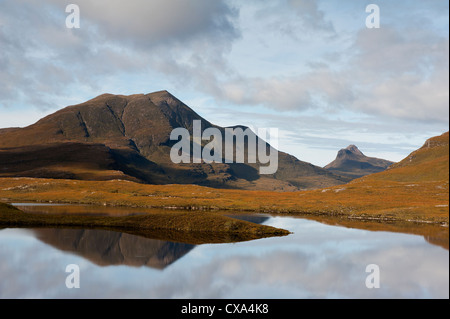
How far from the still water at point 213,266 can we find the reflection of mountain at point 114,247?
0.36 feet

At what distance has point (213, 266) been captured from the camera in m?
39.9

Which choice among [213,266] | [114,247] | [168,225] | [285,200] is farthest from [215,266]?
[285,200]

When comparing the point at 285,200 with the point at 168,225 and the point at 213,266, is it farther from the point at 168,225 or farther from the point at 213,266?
the point at 213,266

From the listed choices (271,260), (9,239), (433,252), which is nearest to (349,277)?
(271,260)

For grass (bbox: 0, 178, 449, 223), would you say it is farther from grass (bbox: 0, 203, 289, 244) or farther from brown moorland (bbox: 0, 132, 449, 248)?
grass (bbox: 0, 203, 289, 244)

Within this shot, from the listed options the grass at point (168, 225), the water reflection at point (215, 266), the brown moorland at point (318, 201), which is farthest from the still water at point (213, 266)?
the brown moorland at point (318, 201)

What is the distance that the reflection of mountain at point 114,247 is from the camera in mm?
42219

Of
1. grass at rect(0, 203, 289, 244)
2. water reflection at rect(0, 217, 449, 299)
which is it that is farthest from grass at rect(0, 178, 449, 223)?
grass at rect(0, 203, 289, 244)

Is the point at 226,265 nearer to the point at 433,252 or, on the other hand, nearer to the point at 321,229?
the point at 433,252

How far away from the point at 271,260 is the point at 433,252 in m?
20.7

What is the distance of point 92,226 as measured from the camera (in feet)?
219

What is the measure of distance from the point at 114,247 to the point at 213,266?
15553 mm

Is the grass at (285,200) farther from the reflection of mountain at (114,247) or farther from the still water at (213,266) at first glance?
the reflection of mountain at (114,247)

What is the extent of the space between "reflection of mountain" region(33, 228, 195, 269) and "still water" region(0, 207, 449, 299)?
0.11 m
